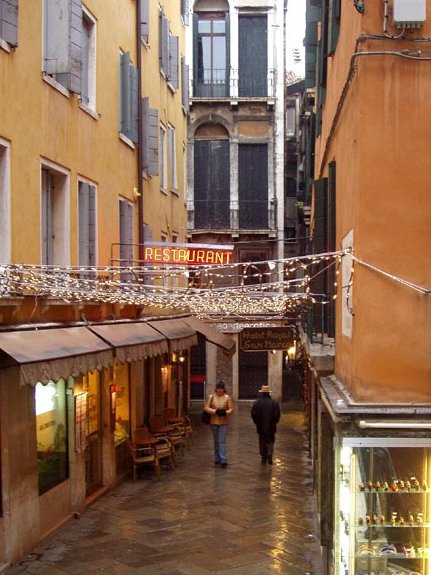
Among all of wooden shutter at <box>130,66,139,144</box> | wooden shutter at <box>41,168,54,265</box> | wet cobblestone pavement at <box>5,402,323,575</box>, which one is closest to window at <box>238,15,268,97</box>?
wooden shutter at <box>130,66,139,144</box>

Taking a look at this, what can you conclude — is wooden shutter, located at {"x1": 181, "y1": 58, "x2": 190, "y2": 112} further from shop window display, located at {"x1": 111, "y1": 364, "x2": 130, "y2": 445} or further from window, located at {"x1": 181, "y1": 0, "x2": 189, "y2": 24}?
shop window display, located at {"x1": 111, "y1": 364, "x2": 130, "y2": 445}

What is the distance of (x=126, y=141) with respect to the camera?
55.2 feet

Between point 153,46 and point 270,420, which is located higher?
point 153,46

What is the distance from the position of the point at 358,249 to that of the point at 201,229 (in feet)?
82.4

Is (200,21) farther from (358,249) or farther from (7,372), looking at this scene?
(358,249)

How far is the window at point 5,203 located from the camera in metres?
10.6

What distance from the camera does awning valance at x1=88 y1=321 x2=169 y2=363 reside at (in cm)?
1291

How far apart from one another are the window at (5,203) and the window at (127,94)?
5856 mm

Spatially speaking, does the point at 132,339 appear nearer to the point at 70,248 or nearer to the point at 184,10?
the point at 70,248

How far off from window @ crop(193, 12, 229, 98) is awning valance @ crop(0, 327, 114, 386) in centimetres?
2151

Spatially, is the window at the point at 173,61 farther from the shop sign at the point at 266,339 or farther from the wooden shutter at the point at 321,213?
the wooden shutter at the point at 321,213

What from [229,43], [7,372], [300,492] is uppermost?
[229,43]

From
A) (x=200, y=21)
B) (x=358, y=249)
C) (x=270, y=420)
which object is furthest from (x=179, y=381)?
(x=358, y=249)

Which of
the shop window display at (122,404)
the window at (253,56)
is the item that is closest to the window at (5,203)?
the shop window display at (122,404)
